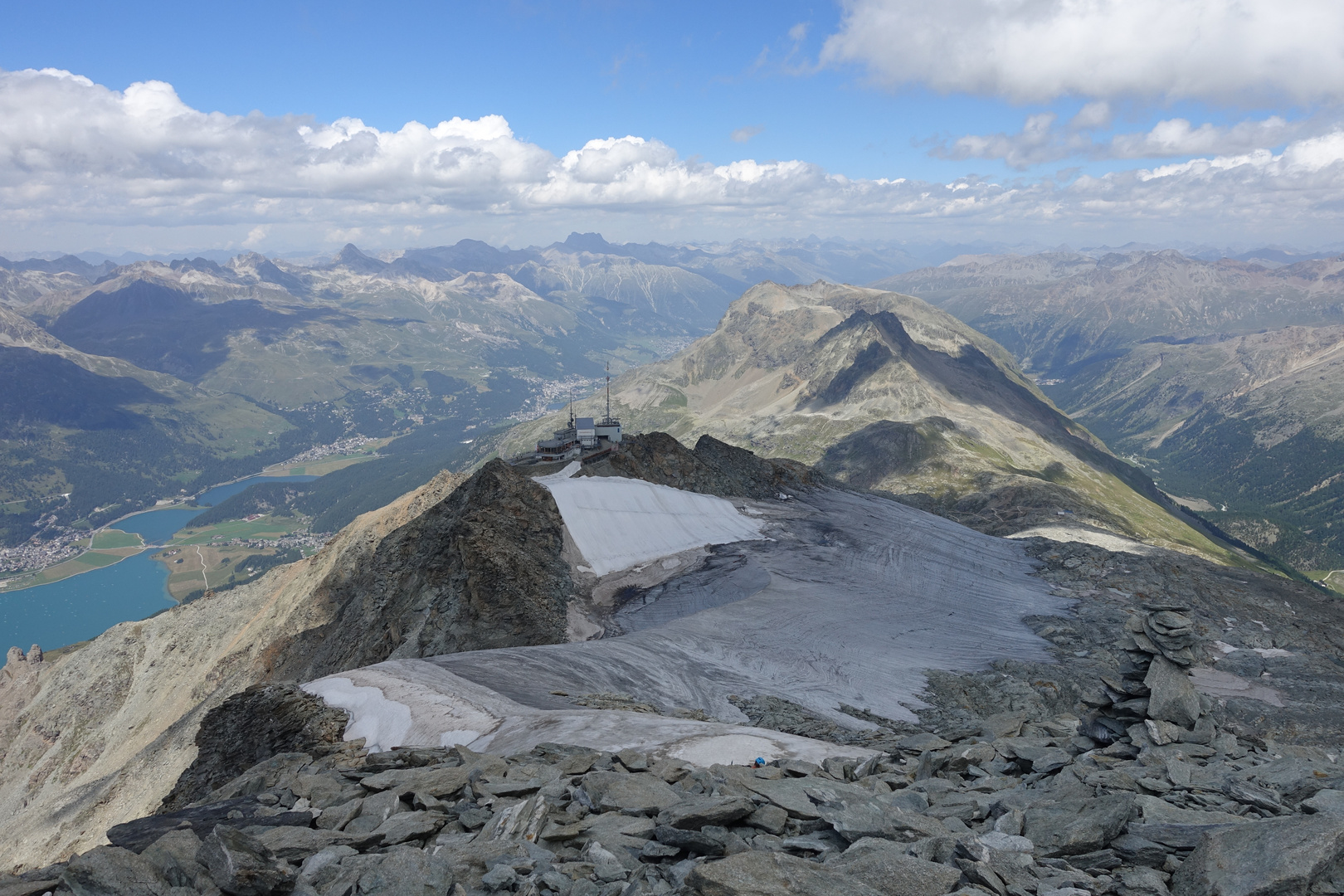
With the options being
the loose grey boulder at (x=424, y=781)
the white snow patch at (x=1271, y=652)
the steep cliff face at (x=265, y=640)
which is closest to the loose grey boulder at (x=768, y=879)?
the loose grey boulder at (x=424, y=781)

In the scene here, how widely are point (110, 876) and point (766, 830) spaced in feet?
36.2

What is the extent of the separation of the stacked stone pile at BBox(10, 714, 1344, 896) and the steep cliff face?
28.1m

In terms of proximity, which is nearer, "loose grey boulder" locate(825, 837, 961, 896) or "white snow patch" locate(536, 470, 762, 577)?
"loose grey boulder" locate(825, 837, 961, 896)

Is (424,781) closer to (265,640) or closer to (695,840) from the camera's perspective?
(695,840)

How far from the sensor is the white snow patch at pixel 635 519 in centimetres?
5731

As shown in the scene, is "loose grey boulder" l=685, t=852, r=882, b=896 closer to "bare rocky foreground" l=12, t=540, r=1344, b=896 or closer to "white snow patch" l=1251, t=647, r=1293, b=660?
"bare rocky foreground" l=12, t=540, r=1344, b=896

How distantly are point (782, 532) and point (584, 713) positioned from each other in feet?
151

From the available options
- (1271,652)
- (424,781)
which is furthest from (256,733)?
(1271,652)

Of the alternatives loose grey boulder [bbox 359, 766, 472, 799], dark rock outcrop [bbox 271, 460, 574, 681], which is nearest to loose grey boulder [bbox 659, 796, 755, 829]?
loose grey boulder [bbox 359, 766, 472, 799]

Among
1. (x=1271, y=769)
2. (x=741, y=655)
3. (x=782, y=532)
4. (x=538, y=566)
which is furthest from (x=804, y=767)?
(x=782, y=532)

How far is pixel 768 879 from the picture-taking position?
32.4ft

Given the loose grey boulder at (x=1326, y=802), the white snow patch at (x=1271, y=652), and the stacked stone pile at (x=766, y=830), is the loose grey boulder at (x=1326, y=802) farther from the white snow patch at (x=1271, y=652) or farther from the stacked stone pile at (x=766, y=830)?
the white snow patch at (x=1271, y=652)

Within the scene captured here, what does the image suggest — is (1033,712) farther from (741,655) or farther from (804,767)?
(804,767)

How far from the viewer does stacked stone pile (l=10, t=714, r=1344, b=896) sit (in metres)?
10.3
